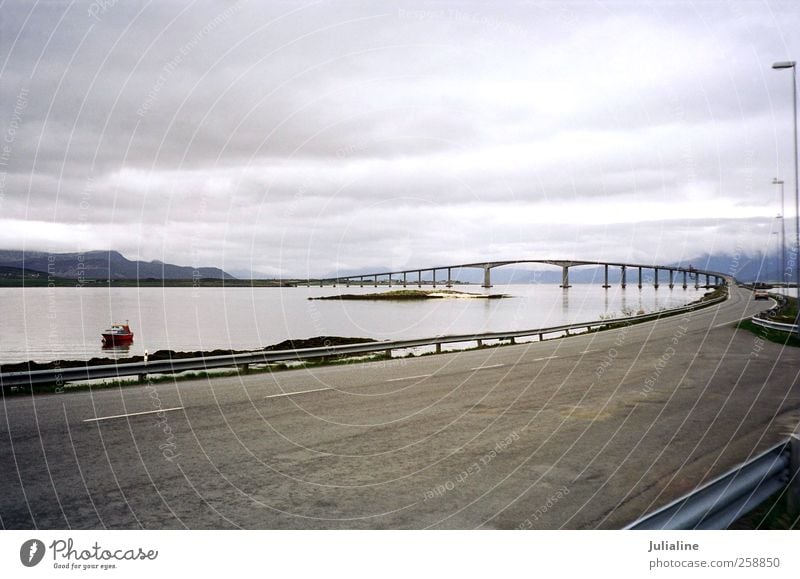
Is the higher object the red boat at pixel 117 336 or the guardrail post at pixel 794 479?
the guardrail post at pixel 794 479

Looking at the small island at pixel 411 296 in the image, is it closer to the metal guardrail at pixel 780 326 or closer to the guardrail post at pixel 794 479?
the metal guardrail at pixel 780 326

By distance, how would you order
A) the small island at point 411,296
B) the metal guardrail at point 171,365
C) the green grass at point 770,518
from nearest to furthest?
the green grass at point 770,518 < the metal guardrail at point 171,365 < the small island at point 411,296

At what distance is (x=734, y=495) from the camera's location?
16.3ft

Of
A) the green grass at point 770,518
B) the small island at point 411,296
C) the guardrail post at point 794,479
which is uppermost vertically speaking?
the small island at point 411,296

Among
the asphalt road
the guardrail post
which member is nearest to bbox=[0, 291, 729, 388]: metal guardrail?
the asphalt road

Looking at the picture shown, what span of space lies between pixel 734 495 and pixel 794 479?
1.11m

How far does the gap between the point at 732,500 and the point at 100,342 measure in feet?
161

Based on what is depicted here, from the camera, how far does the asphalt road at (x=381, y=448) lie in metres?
5.62

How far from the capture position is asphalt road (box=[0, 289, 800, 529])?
5.62m

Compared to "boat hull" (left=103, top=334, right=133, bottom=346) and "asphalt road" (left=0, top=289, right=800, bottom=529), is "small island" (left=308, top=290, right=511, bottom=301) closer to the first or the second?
"boat hull" (left=103, top=334, right=133, bottom=346)

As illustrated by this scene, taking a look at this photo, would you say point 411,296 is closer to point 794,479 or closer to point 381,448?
point 381,448

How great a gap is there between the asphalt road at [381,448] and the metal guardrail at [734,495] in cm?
92

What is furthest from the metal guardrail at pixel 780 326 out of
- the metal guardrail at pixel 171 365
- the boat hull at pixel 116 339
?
the boat hull at pixel 116 339
